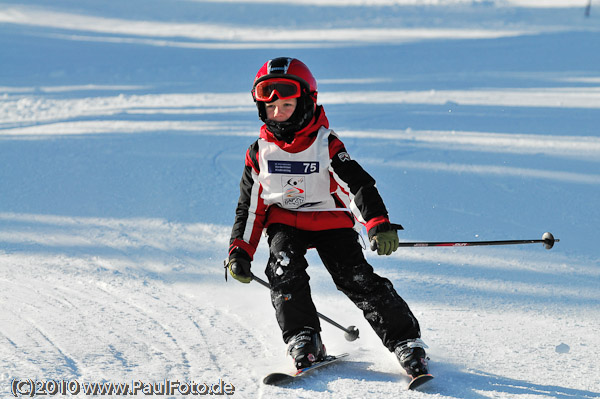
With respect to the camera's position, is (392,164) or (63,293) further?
(392,164)

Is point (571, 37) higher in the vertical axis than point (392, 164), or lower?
higher

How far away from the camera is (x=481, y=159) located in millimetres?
6320

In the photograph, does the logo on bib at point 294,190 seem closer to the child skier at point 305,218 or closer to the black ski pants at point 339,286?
the child skier at point 305,218

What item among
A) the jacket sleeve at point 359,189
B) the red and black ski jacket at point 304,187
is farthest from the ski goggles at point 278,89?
the jacket sleeve at point 359,189

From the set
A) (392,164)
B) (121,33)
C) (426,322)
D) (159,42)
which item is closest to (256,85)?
(426,322)

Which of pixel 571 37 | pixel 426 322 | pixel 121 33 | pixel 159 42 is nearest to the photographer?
pixel 426 322

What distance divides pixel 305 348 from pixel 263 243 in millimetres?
1893

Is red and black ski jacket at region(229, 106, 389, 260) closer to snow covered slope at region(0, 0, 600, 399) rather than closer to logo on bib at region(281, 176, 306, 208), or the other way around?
logo on bib at region(281, 176, 306, 208)

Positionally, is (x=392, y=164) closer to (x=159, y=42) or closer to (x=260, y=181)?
(x=260, y=181)

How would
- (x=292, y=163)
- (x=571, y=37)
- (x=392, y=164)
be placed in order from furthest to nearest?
(x=571, y=37) → (x=392, y=164) → (x=292, y=163)

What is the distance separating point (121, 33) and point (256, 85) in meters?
15.2

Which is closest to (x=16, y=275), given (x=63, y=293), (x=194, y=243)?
(x=63, y=293)

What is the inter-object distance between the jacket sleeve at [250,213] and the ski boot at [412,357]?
77 centimetres

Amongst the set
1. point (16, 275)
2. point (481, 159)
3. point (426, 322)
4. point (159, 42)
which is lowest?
point (426, 322)
